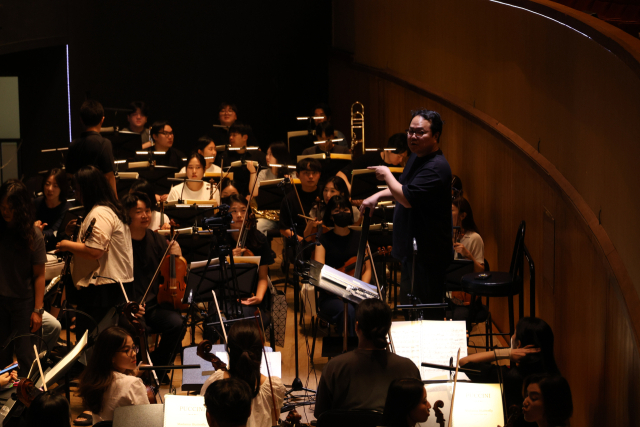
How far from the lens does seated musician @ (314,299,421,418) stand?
3184 mm

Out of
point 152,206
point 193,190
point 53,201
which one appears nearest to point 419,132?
point 152,206

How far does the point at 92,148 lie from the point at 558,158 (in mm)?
3447

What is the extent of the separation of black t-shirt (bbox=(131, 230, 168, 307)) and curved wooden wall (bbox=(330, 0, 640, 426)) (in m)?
2.60

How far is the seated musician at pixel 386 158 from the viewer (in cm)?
773

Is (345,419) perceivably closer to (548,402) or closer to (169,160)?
(548,402)

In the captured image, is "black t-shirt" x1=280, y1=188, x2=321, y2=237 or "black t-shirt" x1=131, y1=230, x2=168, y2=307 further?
"black t-shirt" x1=280, y1=188, x2=321, y2=237

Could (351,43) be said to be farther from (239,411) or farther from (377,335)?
(239,411)

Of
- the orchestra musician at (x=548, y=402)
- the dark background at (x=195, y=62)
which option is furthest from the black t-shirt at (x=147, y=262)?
the dark background at (x=195, y=62)

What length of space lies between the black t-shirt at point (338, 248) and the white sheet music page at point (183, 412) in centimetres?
267

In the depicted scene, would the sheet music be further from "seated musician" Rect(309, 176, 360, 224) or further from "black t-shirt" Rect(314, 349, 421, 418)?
"seated musician" Rect(309, 176, 360, 224)

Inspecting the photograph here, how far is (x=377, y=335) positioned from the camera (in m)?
3.28

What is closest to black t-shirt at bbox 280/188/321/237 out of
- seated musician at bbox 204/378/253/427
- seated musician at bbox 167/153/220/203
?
seated musician at bbox 167/153/220/203

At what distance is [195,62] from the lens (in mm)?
12281

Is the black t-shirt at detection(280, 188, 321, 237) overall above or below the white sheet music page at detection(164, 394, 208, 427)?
above
